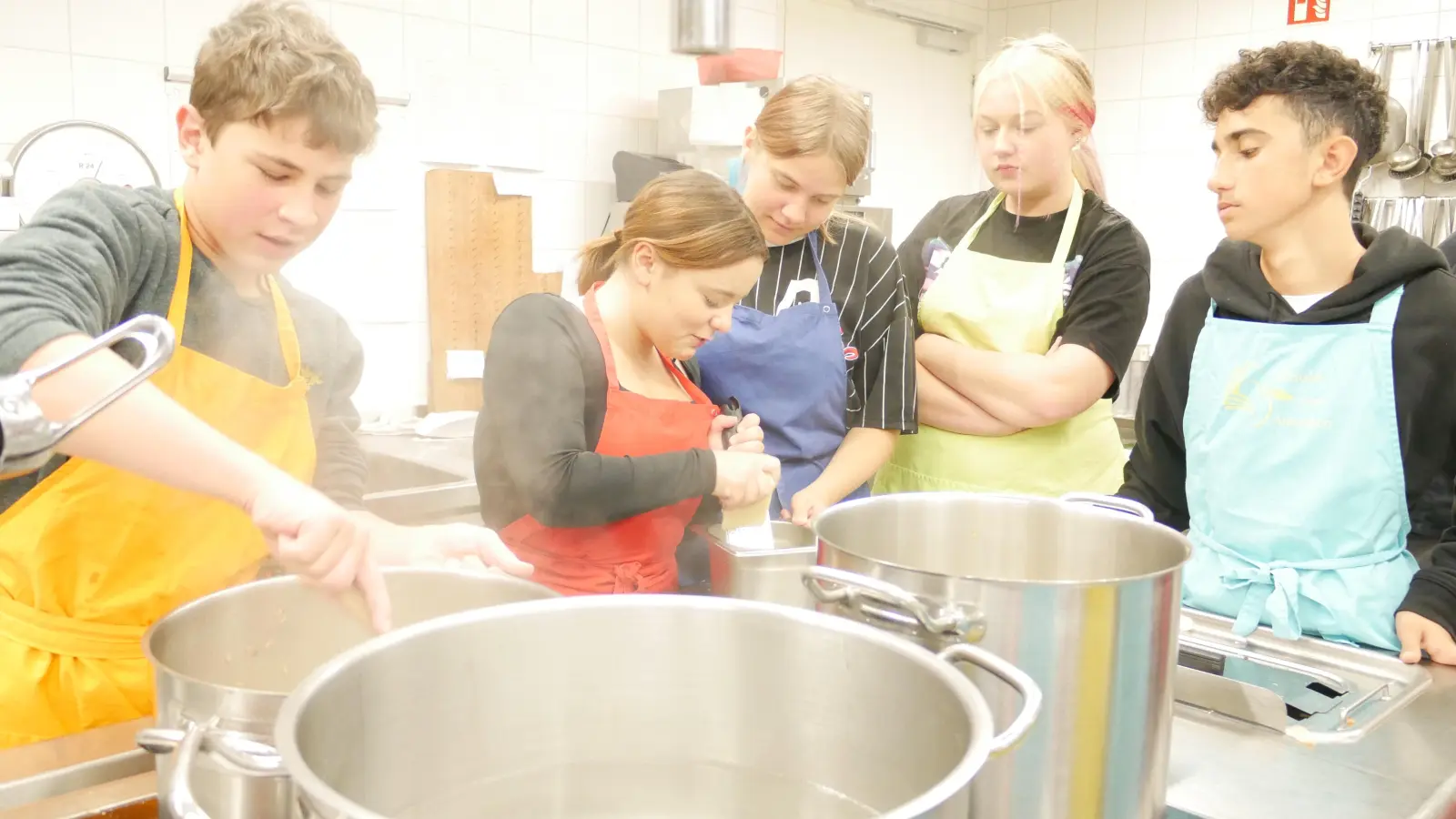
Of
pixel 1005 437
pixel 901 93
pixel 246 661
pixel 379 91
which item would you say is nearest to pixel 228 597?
pixel 246 661

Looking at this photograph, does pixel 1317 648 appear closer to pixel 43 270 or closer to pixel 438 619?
pixel 438 619

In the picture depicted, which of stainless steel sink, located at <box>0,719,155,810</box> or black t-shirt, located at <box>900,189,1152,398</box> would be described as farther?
black t-shirt, located at <box>900,189,1152,398</box>

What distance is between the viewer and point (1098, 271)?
4.27 feet

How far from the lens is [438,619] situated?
0.51 meters

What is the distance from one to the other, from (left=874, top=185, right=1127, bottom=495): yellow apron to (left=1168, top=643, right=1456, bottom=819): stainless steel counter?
1.86 feet

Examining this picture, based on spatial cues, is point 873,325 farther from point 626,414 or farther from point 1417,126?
point 1417,126

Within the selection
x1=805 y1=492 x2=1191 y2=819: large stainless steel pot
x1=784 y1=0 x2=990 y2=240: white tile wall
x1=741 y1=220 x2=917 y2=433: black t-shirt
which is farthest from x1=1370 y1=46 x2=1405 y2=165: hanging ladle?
x1=805 y1=492 x2=1191 y2=819: large stainless steel pot

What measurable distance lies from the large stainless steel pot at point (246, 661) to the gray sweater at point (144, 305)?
5.7 inches

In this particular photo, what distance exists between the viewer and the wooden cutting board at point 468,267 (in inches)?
38.0

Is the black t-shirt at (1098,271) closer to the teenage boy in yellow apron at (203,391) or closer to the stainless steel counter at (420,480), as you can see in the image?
the stainless steel counter at (420,480)

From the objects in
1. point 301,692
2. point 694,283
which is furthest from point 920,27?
point 301,692

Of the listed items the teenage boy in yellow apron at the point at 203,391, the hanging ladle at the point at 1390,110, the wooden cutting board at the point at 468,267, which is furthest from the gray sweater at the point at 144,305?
the hanging ladle at the point at 1390,110

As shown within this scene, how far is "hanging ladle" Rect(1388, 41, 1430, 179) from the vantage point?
2.83 m

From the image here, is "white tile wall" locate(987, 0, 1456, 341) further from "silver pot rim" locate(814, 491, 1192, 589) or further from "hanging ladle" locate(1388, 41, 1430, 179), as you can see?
"silver pot rim" locate(814, 491, 1192, 589)
